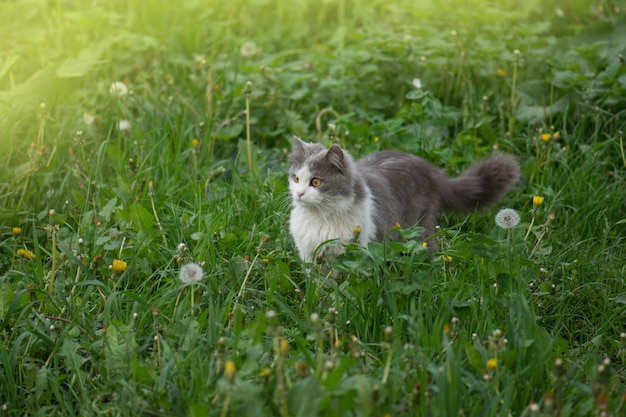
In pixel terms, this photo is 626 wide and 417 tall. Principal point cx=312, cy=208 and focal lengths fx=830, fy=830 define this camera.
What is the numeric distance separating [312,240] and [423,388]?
4.34 feet

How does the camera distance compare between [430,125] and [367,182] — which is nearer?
[367,182]

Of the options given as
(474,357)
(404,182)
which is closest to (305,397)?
(474,357)

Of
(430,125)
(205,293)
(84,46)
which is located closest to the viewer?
(205,293)

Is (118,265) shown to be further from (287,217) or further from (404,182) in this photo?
(404,182)

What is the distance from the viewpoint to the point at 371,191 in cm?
400

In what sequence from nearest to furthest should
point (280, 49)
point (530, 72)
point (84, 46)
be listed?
point (530, 72), point (84, 46), point (280, 49)

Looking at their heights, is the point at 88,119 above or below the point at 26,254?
above

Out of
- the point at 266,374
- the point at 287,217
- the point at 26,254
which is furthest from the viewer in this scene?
the point at 287,217

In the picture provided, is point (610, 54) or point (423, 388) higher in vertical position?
point (610, 54)

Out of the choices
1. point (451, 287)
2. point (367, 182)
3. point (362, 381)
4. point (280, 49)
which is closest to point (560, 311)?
point (451, 287)

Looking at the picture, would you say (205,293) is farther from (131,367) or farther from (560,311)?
(560,311)

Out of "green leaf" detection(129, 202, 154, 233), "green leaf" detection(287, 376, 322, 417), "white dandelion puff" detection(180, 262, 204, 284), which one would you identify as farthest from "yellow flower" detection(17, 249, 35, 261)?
"green leaf" detection(287, 376, 322, 417)

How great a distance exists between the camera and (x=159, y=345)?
2.84 m

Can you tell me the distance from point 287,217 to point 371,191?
0.47 meters
